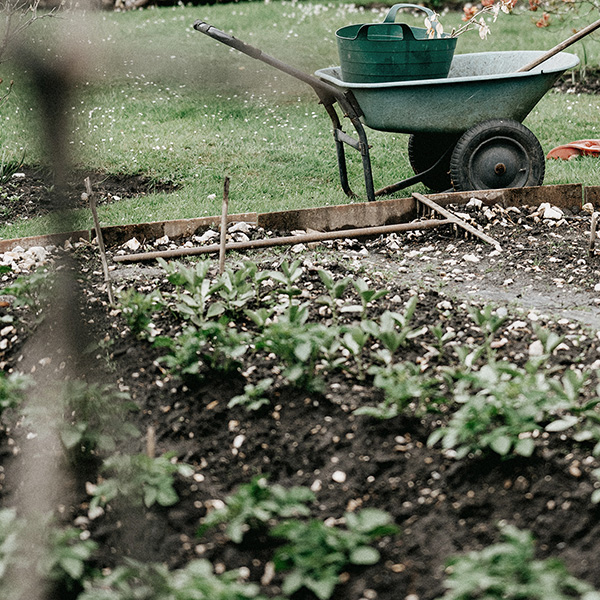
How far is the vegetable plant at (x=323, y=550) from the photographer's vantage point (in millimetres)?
1551

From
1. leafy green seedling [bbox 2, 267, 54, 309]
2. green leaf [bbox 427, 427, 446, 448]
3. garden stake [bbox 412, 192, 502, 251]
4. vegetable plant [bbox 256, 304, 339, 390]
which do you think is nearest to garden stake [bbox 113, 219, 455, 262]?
garden stake [bbox 412, 192, 502, 251]

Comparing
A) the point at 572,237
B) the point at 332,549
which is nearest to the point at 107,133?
the point at 572,237

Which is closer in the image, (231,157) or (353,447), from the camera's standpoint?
(353,447)

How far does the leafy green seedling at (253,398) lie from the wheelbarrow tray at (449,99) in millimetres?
2187

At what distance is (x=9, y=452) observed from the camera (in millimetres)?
2078

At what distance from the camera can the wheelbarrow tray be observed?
154 inches

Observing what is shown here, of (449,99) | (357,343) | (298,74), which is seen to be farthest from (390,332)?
(298,74)

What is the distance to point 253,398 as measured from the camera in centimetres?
218

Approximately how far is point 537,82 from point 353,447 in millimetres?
2750

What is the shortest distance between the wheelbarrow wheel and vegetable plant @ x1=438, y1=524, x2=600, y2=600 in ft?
9.43

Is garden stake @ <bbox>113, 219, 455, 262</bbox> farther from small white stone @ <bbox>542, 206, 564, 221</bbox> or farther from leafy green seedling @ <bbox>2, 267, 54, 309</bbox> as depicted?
leafy green seedling @ <bbox>2, 267, 54, 309</bbox>

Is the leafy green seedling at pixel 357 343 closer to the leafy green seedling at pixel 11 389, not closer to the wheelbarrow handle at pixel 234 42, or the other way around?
the leafy green seedling at pixel 11 389

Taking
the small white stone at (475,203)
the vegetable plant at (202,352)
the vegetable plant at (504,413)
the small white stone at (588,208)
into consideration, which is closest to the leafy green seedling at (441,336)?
the vegetable plant at (504,413)

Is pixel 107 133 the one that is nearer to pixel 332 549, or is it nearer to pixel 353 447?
pixel 353 447
